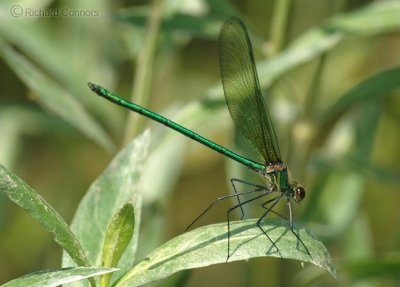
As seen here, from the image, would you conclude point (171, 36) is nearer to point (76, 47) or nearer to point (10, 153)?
point (76, 47)

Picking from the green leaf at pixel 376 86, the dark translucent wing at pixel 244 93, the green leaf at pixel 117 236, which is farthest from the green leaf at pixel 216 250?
the green leaf at pixel 376 86

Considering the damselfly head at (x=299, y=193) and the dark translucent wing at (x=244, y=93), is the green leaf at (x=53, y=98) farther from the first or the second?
the damselfly head at (x=299, y=193)

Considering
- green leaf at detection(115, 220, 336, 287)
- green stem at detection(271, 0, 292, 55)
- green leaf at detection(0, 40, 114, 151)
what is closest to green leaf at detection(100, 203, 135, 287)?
green leaf at detection(115, 220, 336, 287)

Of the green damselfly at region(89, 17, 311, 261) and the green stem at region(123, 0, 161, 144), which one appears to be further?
the green stem at region(123, 0, 161, 144)

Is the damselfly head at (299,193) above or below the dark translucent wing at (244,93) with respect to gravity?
below

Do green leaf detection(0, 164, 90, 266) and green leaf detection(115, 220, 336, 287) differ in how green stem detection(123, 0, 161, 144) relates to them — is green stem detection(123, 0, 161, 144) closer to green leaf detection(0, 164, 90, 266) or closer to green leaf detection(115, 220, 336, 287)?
→ green leaf detection(115, 220, 336, 287)

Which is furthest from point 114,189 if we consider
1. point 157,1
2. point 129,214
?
point 157,1
